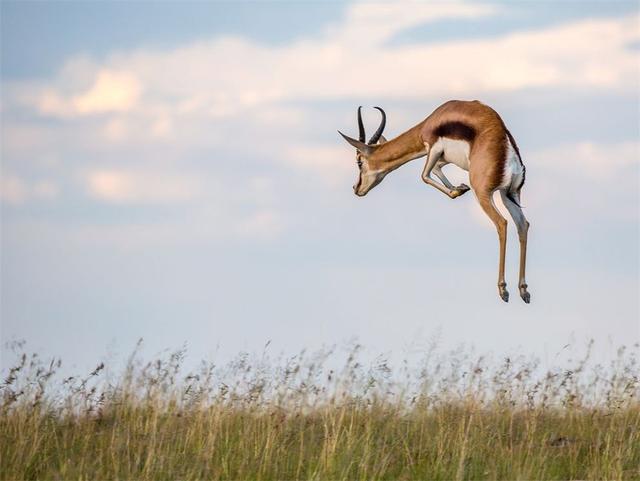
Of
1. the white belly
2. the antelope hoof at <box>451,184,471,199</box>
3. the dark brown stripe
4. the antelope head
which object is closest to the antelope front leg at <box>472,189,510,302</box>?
the antelope hoof at <box>451,184,471,199</box>

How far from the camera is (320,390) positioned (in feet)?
42.0

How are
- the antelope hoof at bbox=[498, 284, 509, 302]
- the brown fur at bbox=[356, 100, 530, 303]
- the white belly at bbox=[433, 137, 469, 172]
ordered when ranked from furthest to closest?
the white belly at bbox=[433, 137, 469, 172] → the brown fur at bbox=[356, 100, 530, 303] → the antelope hoof at bbox=[498, 284, 509, 302]

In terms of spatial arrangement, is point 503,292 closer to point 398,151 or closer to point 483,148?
point 483,148

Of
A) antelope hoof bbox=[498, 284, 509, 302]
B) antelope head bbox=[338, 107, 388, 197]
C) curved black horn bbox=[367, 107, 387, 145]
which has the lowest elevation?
antelope hoof bbox=[498, 284, 509, 302]

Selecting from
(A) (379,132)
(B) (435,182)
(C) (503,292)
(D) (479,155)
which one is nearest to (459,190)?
(B) (435,182)

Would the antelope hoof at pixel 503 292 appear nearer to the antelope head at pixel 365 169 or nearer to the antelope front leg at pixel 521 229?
the antelope front leg at pixel 521 229

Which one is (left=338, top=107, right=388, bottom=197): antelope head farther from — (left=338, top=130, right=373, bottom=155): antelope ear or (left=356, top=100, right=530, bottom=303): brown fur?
(left=356, top=100, right=530, bottom=303): brown fur

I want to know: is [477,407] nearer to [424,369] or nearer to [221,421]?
[424,369]

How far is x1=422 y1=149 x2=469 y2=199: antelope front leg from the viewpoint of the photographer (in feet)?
47.6

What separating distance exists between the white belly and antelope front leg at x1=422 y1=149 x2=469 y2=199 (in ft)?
0.29

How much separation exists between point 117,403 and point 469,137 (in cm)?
576

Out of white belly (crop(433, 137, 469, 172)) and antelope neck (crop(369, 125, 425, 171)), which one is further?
antelope neck (crop(369, 125, 425, 171))

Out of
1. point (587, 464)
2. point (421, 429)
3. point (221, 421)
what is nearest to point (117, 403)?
point (221, 421)

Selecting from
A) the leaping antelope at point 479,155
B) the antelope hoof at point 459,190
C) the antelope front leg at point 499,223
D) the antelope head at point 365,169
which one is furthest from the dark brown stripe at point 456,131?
the antelope head at point 365,169
